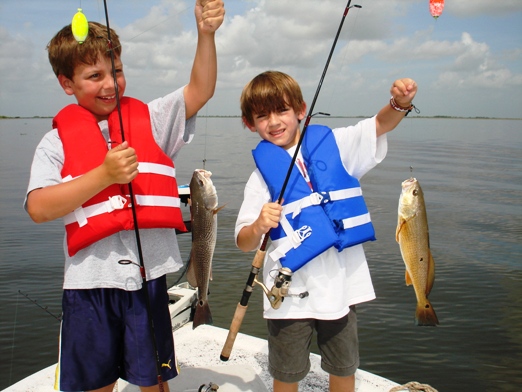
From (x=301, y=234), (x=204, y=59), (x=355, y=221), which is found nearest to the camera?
(x=204, y=59)

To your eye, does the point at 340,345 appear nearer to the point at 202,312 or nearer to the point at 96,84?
the point at 202,312

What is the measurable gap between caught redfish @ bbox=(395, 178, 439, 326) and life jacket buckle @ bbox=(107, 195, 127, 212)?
1873 millimetres

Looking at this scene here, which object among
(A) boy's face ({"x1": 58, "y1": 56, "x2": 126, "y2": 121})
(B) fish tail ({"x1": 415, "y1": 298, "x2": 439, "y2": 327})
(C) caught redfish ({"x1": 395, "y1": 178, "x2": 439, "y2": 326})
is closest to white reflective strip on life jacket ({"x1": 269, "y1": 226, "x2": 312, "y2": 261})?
(C) caught redfish ({"x1": 395, "y1": 178, "x2": 439, "y2": 326})

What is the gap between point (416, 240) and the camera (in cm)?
340

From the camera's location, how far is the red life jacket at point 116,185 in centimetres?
276

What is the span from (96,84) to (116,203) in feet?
2.32

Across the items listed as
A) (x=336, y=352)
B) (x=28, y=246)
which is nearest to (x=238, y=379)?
(x=336, y=352)

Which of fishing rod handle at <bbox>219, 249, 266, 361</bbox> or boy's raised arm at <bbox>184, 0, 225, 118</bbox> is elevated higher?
boy's raised arm at <bbox>184, 0, 225, 118</bbox>

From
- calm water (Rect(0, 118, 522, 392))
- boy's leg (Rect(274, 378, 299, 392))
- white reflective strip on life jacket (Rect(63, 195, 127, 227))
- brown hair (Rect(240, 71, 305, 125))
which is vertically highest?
brown hair (Rect(240, 71, 305, 125))

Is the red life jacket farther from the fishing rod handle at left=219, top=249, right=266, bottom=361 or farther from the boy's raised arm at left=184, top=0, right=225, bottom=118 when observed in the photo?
the fishing rod handle at left=219, top=249, right=266, bottom=361

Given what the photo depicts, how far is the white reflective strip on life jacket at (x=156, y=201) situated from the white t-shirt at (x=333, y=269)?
1.44ft

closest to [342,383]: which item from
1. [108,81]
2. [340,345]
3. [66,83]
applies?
[340,345]

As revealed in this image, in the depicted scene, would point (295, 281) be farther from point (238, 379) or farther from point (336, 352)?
point (238, 379)

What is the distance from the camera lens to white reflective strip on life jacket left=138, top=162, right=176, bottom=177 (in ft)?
9.64
